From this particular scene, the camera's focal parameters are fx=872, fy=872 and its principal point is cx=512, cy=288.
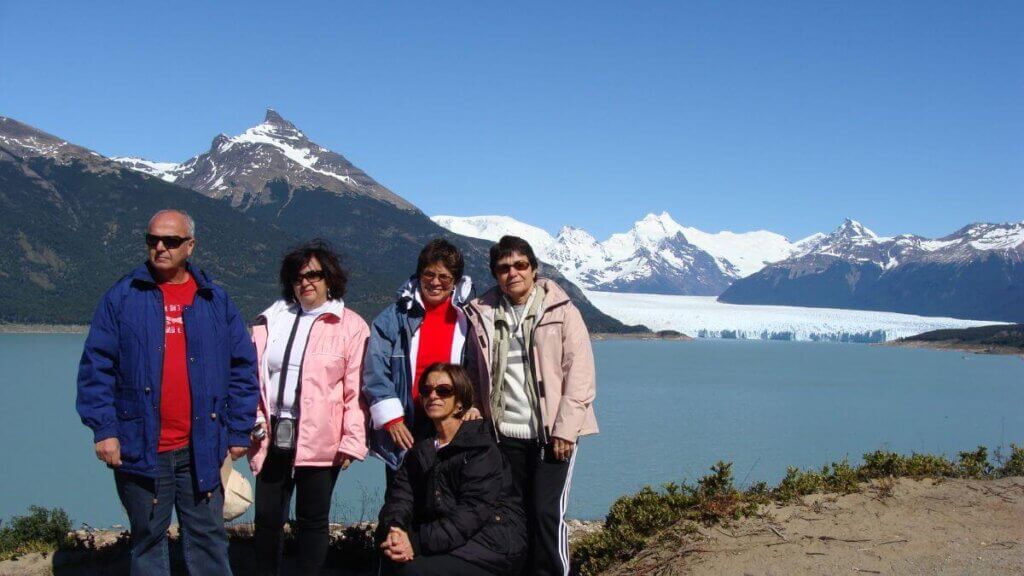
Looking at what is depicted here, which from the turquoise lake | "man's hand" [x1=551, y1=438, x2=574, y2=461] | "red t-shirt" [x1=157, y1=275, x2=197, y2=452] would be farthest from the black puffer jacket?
the turquoise lake

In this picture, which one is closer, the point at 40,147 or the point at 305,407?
the point at 305,407

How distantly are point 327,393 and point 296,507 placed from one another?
0.50 meters

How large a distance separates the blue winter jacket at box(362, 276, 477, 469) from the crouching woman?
0.15 metres

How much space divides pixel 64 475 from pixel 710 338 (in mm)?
111093

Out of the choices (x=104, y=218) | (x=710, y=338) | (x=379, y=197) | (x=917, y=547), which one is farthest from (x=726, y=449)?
(x=379, y=197)

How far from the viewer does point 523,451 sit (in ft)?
11.7

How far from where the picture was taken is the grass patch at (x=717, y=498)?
164 inches

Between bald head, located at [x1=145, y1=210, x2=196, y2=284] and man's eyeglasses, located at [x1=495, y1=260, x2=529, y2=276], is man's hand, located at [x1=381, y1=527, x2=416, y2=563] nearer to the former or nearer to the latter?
man's eyeglasses, located at [x1=495, y1=260, x2=529, y2=276]

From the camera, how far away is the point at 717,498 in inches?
171

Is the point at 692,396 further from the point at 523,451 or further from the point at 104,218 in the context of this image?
the point at 104,218

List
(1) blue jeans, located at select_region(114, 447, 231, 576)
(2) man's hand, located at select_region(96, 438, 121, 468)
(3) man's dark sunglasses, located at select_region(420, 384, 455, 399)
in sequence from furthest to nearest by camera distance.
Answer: (3) man's dark sunglasses, located at select_region(420, 384, 455, 399), (1) blue jeans, located at select_region(114, 447, 231, 576), (2) man's hand, located at select_region(96, 438, 121, 468)

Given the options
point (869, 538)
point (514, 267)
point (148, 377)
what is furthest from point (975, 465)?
point (148, 377)

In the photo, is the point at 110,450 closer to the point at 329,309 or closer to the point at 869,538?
the point at 329,309

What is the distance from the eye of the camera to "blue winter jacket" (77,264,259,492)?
9.80ft
